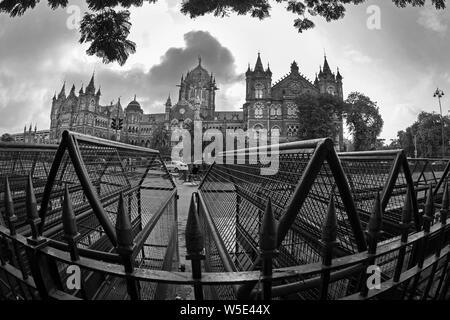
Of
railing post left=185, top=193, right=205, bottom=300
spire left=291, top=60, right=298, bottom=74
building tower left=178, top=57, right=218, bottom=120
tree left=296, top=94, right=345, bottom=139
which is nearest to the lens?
railing post left=185, top=193, right=205, bottom=300

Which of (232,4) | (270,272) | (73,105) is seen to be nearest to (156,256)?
(270,272)

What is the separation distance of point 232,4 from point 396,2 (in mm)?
2408

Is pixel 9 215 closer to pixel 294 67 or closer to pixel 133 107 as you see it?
pixel 294 67

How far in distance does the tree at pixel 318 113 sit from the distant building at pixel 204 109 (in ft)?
11.8

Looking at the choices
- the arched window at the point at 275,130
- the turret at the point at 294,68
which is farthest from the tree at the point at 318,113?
the turret at the point at 294,68

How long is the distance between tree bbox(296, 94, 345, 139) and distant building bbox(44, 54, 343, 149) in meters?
3.61

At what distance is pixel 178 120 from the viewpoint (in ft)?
220

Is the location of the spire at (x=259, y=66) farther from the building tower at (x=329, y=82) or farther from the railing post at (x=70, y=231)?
the railing post at (x=70, y=231)

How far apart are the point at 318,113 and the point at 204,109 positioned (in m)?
44.1

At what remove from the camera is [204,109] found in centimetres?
7506

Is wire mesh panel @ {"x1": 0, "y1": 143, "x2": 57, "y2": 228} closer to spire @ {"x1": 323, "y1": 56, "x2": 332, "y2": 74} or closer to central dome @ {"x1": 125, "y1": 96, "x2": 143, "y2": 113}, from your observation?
A: spire @ {"x1": 323, "y1": 56, "x2": 332, "y2": 74}

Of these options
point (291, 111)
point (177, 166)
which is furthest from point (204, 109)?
point (177, 166)

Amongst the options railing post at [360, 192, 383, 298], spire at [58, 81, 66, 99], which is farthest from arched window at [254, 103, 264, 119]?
spire at [58, 81, 66, 99]

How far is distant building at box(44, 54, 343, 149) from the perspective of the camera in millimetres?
48812
